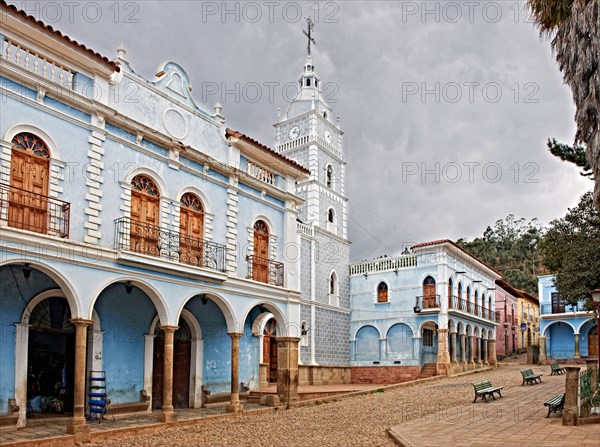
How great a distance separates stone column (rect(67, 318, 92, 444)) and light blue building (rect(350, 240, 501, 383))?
68.2 ft

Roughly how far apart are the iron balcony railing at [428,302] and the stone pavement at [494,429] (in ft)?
44.9

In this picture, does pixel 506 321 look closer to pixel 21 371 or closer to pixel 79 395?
pixel 79 395

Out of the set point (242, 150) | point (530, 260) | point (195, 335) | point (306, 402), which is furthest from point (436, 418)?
point (530, 260)

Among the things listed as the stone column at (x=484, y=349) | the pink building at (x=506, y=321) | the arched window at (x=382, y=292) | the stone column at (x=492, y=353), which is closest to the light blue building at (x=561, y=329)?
the pink building at (x=506, y=321)

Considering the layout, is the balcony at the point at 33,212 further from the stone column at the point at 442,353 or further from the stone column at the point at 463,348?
the stone column at the point at 463,348

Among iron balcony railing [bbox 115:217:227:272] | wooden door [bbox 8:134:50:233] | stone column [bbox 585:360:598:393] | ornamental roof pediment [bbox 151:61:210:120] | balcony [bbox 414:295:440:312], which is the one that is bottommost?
stone column [bbox 585:360:598:393]

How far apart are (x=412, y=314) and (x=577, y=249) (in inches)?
467

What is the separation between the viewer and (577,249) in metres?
21.0

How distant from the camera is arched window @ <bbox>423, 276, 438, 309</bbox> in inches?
1222

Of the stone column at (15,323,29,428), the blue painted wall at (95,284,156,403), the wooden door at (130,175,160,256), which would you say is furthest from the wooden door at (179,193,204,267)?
the stone column at (15,323,29,428)

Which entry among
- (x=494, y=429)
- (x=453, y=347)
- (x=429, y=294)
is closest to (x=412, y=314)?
(x=429, y=294)

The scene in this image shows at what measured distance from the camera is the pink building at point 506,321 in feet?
150

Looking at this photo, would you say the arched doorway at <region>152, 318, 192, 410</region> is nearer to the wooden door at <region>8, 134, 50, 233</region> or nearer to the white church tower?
the wooden door at <region>8, 134, 50, 233</region>

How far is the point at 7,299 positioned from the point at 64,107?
4.19 m
